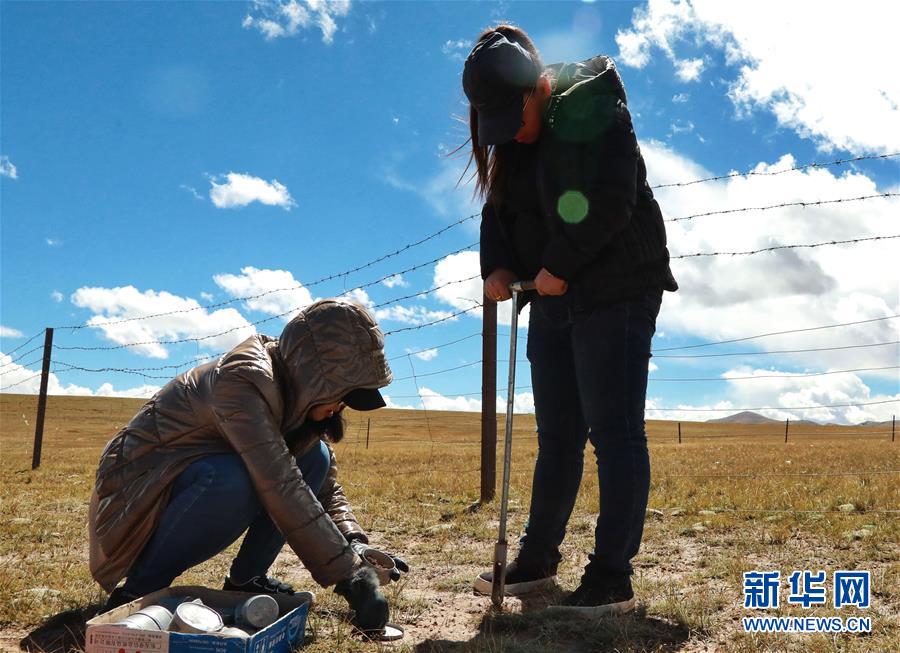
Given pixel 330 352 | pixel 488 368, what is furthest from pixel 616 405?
pixel 488 368

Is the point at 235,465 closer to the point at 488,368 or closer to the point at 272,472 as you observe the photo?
the point at 272,472

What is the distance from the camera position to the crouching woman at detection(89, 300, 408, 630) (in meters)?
2.55

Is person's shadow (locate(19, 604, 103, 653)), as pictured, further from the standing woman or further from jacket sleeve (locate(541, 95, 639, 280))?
jacket sleeve (locate(541, 95, 639, 280))

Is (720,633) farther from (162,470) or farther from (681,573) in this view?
(162,470)

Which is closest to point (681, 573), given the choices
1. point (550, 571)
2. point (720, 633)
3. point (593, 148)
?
point (550, 571)

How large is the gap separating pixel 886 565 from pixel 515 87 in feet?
9.48

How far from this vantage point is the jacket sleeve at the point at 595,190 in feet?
9.00

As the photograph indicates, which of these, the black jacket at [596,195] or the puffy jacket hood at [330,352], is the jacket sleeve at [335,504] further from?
the black jacket at [596,195]

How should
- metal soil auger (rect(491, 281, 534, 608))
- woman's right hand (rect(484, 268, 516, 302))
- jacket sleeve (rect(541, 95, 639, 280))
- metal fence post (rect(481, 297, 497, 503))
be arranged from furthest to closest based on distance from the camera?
metal fence post (rect(481, 297, 497, 503)) < woman's right hand (rect(484, 268, 516, 302)) < metal soil auger (rect(491, 281, 534, 608)) < jacket sleeve (rect(541, 95, 639, 280))

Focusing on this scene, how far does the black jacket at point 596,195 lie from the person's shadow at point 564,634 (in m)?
1.19

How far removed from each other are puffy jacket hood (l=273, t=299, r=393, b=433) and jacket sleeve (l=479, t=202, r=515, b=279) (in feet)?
2.81

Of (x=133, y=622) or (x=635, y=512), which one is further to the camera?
(x=635, y=512)

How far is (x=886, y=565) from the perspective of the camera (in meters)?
3.58

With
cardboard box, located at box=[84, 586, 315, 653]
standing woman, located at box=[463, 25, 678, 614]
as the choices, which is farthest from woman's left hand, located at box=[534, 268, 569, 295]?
cardboard box, located at box=[84, 586, 315, 653]
